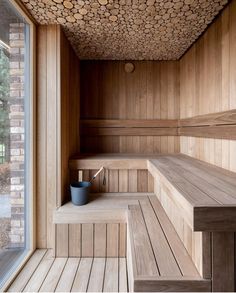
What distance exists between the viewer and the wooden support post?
1.10 meters

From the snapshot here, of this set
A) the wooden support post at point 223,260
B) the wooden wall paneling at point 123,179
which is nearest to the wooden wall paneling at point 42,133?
the wooden wall paneling at point 123,179

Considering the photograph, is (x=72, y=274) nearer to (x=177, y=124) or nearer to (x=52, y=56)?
(x=52, y=56)

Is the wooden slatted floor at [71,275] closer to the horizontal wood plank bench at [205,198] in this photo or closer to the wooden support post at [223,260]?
the wooden support post at [223,260]

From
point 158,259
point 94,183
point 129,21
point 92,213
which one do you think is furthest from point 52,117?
point 158,259

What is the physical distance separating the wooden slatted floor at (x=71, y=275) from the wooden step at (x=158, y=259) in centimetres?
30

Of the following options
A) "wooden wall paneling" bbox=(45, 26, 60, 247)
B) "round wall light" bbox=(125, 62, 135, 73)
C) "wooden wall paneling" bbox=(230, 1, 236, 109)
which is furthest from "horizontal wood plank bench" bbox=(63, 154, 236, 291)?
"round wall light" bbox=(125, 62, 135, 73)

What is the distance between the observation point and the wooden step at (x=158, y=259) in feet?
3.69

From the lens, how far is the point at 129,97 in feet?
10.1

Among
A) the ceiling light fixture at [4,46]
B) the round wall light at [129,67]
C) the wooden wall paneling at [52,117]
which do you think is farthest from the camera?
the round wall light at [129,67]

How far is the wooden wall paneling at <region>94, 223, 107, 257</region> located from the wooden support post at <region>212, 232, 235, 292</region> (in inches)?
43.2

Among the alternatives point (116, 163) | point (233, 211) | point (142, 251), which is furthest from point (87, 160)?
point (233, 211)

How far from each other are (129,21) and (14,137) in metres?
1.42

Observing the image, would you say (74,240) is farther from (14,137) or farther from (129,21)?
(129,21)

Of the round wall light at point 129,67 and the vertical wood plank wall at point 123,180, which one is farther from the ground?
the round wall light at point 129,67
